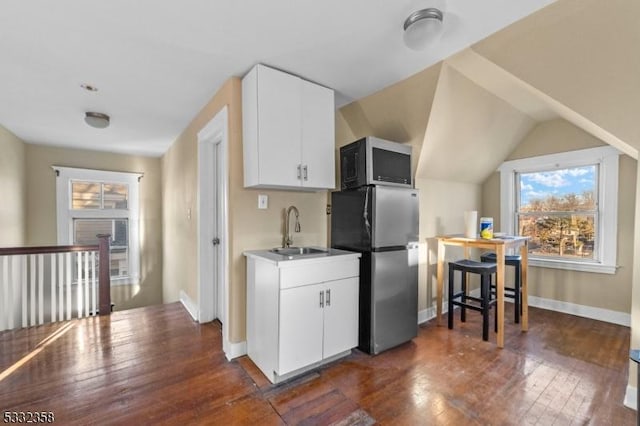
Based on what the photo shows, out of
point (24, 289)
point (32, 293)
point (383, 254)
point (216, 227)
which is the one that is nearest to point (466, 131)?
point (383, 254)

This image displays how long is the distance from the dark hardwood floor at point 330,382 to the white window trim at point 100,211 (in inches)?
77.5

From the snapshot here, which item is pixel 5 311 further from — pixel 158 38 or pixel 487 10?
pixel 487 10

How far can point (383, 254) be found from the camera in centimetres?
238

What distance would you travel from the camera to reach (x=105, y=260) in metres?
3.37

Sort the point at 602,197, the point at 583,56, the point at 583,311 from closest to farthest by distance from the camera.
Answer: the point at 583,56 → the point at 602,197 → the point at 583,311

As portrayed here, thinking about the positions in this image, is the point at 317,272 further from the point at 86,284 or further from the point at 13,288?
the point at 13,288

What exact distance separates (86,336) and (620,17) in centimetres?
466

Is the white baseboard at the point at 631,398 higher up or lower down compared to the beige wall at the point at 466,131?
lower down

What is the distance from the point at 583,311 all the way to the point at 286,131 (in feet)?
12.9

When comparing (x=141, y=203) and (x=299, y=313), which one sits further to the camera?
(x=141, y=203)

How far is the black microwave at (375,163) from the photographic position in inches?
93.0

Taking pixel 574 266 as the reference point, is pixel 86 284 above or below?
below

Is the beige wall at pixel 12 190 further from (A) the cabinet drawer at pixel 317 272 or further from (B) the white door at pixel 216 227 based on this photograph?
(A) the cabinet drawer at pixel 317 272

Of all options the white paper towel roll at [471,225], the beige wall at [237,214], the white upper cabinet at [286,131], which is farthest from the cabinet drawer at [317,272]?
the white paper towel roll at [471,225]
